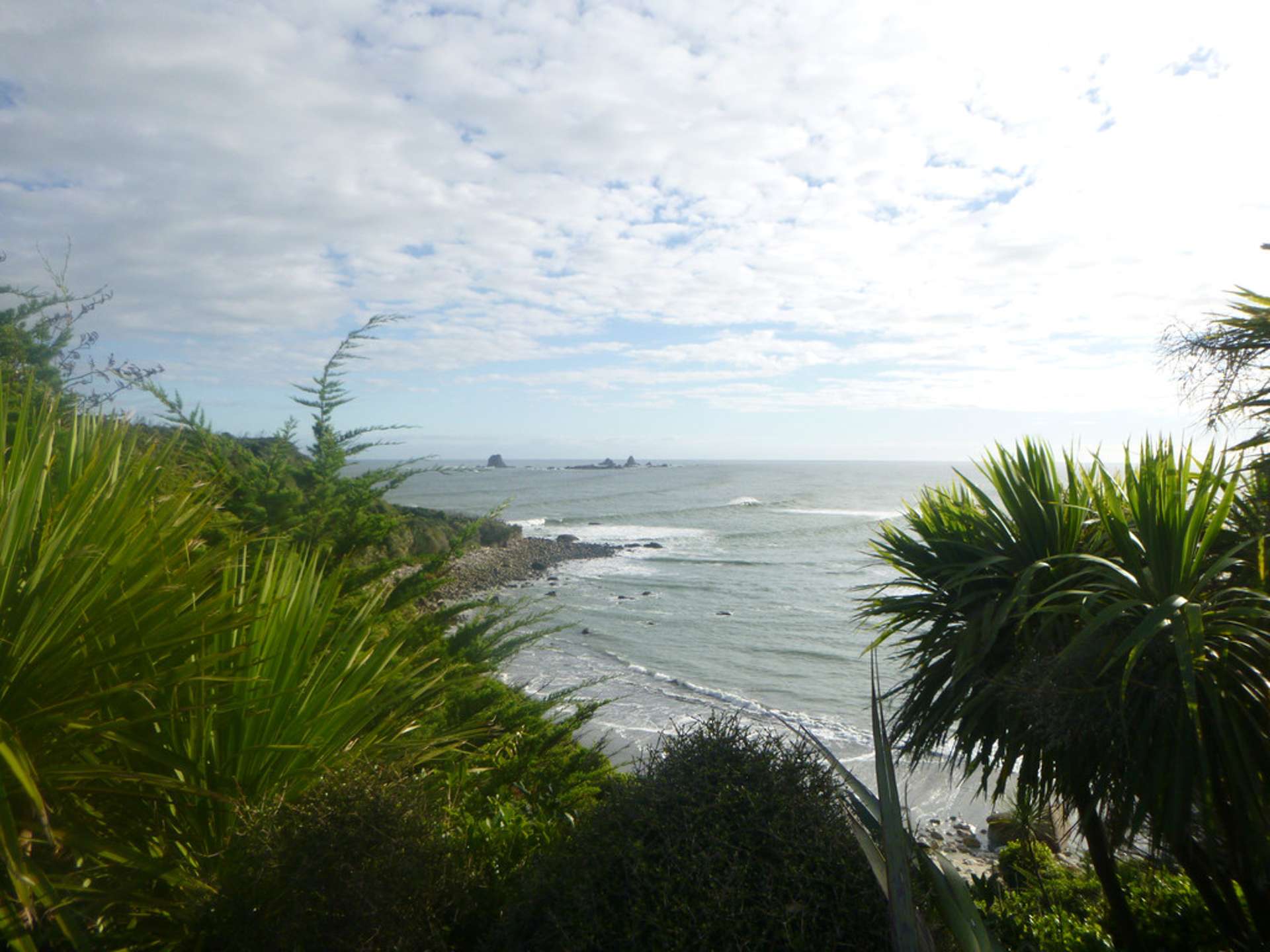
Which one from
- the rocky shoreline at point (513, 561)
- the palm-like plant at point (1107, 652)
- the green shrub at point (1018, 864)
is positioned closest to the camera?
the palm-like plant at point (1107, 652)

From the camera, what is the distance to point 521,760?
5.14m

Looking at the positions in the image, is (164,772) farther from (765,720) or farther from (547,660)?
(547,660)

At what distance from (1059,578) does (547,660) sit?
61.5ft

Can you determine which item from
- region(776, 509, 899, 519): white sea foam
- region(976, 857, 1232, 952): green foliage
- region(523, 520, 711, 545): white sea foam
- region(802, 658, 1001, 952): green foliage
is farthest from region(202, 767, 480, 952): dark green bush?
region(776, 509, 899, 519): white sea foam

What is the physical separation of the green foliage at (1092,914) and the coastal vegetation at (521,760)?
0.05m

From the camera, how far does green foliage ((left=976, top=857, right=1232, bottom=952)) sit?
14.1ft

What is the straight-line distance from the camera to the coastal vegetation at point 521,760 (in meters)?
2.36

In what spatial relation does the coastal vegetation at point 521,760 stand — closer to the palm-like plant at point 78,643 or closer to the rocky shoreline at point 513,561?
the palm-like plant at point 78,643

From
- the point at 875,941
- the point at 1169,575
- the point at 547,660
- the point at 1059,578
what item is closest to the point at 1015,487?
the point at 1059,578

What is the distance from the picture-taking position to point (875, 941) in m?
2.48

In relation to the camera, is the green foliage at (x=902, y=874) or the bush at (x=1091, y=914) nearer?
the green foliage at (x=902, y=874)

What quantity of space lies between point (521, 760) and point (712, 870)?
9.01ft

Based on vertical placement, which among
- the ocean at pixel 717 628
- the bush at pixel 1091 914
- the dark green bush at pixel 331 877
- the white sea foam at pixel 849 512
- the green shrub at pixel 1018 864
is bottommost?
the ocean at pixel 717 628

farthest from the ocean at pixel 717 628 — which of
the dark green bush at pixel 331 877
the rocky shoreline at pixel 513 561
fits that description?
the rocky shoreline at pixel 513 561
